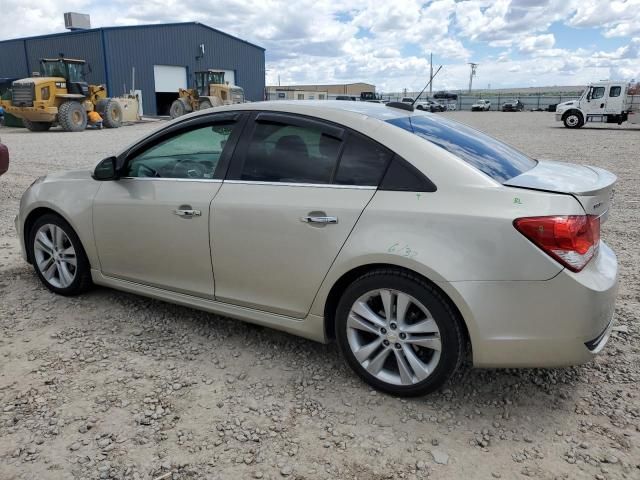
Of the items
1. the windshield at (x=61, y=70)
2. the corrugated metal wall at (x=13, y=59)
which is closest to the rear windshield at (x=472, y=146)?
the windshield at (x=61, y=70)

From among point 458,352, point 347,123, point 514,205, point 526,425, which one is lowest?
point 526,425

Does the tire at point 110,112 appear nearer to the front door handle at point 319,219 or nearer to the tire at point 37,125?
the tire at point 37,125

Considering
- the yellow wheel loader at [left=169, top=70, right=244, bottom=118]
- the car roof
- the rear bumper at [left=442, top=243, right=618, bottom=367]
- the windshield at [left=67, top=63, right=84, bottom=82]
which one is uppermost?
the windshield at [left=67, top=63, right=84, bottom=82]

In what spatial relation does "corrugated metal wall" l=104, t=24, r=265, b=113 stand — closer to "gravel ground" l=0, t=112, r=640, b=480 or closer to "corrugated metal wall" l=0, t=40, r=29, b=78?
"corrugated metal wall" l=0, t=40, r=29, b=78

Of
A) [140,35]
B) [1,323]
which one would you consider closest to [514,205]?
[1,323]

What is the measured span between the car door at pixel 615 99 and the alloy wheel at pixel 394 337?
27599 mm

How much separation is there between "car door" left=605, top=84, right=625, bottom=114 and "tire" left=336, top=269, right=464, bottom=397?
27.6 m

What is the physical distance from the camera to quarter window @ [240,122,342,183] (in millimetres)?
3064

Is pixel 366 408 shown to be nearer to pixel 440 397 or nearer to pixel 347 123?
pixel 440 397

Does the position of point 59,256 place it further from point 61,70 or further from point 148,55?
point 148,55

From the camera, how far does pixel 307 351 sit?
3.49 metres

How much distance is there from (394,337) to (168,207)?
5.57 ft

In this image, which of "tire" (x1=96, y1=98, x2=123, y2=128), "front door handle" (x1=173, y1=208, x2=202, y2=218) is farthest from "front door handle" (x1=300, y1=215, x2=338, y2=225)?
"tire" (x1=96, y1=98, x2=123, y2=128)

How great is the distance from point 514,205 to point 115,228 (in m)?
2.68
